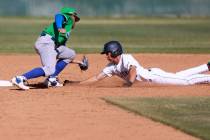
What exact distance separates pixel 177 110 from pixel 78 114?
1204mm

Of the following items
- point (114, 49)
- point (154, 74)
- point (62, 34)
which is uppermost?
point (62, 34)

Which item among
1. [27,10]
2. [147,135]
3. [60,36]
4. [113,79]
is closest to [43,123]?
[147,135]

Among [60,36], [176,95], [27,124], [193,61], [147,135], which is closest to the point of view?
[147,135]

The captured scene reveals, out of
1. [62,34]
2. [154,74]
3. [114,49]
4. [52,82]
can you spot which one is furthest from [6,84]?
[154,74]

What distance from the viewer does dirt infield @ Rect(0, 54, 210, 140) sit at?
7.08 meters

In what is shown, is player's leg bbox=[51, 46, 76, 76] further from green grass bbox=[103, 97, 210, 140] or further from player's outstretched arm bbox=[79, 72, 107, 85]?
green grass bbox=[103, 97, 210, 140]

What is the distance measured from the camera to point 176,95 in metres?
10.0

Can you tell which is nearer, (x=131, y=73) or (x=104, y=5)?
(x=131, y=73)

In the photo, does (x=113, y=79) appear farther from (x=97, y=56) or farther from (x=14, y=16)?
(x=14, y=16)

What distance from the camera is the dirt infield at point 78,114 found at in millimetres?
7078

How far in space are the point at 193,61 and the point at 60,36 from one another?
18.4 ft

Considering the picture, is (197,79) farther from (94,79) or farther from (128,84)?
(94,79)

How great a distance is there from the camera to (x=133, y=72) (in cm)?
1049

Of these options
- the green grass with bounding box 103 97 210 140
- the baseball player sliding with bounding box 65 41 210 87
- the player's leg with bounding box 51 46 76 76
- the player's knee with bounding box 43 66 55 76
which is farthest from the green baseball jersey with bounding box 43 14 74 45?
the green grass with bounding box 103 97 210 140
